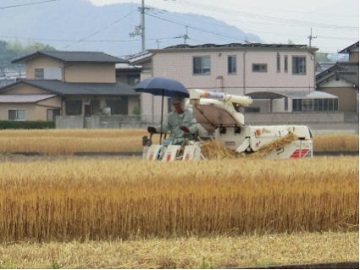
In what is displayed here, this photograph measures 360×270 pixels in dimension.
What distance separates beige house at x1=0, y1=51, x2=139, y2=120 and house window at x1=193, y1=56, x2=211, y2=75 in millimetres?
6001

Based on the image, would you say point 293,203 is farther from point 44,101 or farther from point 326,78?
point 326,78

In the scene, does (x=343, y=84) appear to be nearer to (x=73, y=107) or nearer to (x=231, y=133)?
(x=73, y=107)

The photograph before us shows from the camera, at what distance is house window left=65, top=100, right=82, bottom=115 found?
58.8m

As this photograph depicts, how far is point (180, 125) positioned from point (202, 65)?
36209mm

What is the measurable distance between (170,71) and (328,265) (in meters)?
47.0

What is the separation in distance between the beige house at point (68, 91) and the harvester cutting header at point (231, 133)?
3656 cm

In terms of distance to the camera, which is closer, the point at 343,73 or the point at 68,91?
the point at 68,91

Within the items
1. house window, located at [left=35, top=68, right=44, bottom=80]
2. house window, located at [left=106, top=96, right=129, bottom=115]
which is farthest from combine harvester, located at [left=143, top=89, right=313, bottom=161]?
house window, located at [left=35, top=68, right=44, bottom=80]

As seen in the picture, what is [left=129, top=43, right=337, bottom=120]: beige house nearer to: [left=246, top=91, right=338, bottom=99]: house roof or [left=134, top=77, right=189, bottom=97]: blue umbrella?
[left=246, top=91, right=338, bottom=99]: house roof

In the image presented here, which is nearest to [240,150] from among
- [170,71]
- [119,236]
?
[119,236]

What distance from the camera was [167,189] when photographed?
39.4ft

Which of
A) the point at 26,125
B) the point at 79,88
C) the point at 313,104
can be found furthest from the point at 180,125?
the point at 79,88

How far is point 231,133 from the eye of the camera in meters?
20.7

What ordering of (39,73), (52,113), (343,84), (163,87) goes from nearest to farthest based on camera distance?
1. (163,87)
2. (52,113)
3. (343,84)
4. (39,73)
